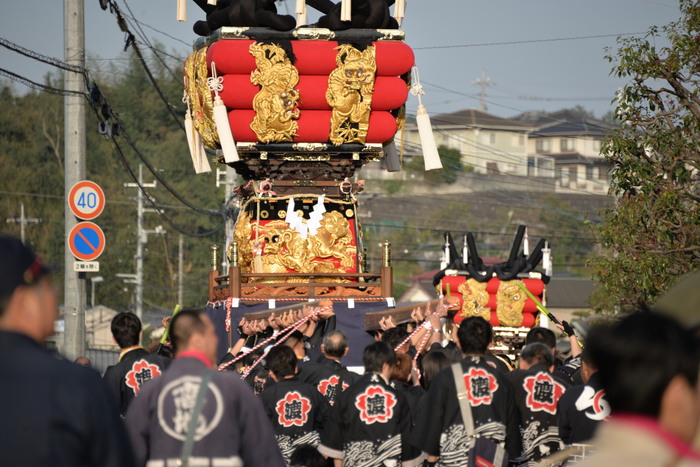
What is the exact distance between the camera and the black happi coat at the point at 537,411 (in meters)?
8.93

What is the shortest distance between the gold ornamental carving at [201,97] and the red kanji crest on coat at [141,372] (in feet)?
27.6

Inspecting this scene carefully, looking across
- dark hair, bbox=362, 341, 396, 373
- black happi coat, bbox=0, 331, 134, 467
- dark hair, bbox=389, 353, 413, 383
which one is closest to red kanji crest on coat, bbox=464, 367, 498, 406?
dark hair, bbox=362, 341, 396, 373

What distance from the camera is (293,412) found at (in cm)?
931

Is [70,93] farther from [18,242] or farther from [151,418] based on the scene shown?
[18,242]

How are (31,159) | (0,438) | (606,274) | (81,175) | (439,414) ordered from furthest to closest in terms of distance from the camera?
1. (31,159)
2. (81,175)
3. (606,274)
4. (439,414)
5. (0,438)

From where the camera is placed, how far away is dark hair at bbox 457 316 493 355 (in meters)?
7.99

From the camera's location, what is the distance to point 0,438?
388 cm

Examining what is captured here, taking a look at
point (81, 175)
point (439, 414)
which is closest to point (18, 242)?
point (439, 414)

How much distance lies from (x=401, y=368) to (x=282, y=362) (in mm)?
954

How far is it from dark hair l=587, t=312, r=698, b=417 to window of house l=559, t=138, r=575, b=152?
321ft

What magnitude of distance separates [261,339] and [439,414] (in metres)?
7.44

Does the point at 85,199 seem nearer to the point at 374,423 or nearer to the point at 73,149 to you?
the point at 73,149

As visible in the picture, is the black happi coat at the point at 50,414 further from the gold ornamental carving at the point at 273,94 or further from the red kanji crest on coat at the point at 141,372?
the gold ornamental carving at the point at 273,94

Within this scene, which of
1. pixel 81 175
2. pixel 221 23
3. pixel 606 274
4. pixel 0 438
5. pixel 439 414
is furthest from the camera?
pixel 221 23
